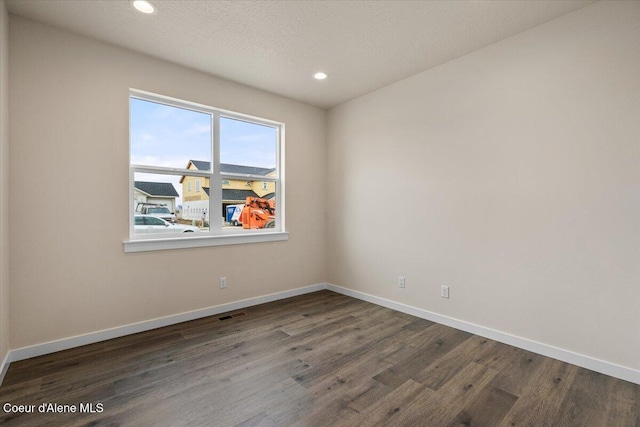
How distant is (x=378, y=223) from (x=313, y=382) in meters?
2.21

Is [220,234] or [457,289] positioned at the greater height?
[220,234]

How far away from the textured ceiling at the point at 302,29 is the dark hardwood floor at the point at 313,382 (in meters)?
2.76

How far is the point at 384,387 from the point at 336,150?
323 centimetres

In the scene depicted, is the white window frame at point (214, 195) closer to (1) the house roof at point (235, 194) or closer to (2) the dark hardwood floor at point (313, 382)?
(1) the house roof at point (235, 194)

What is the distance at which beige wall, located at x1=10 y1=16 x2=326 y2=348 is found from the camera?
2439 mm

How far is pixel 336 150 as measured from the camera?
14.7ft

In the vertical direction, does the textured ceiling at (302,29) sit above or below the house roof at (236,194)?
above

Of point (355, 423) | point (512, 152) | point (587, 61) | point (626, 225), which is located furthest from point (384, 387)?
point (587, 61)

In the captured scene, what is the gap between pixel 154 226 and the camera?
3164mm

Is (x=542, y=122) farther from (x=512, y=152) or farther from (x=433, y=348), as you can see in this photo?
(x=433, y=348)

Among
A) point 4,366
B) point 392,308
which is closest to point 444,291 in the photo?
point 392,308

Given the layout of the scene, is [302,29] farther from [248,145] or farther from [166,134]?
[166,134]

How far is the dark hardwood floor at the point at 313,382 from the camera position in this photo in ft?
5.82

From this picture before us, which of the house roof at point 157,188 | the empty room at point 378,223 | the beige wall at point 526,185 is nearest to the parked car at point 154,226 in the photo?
the empty room at point 378,223
